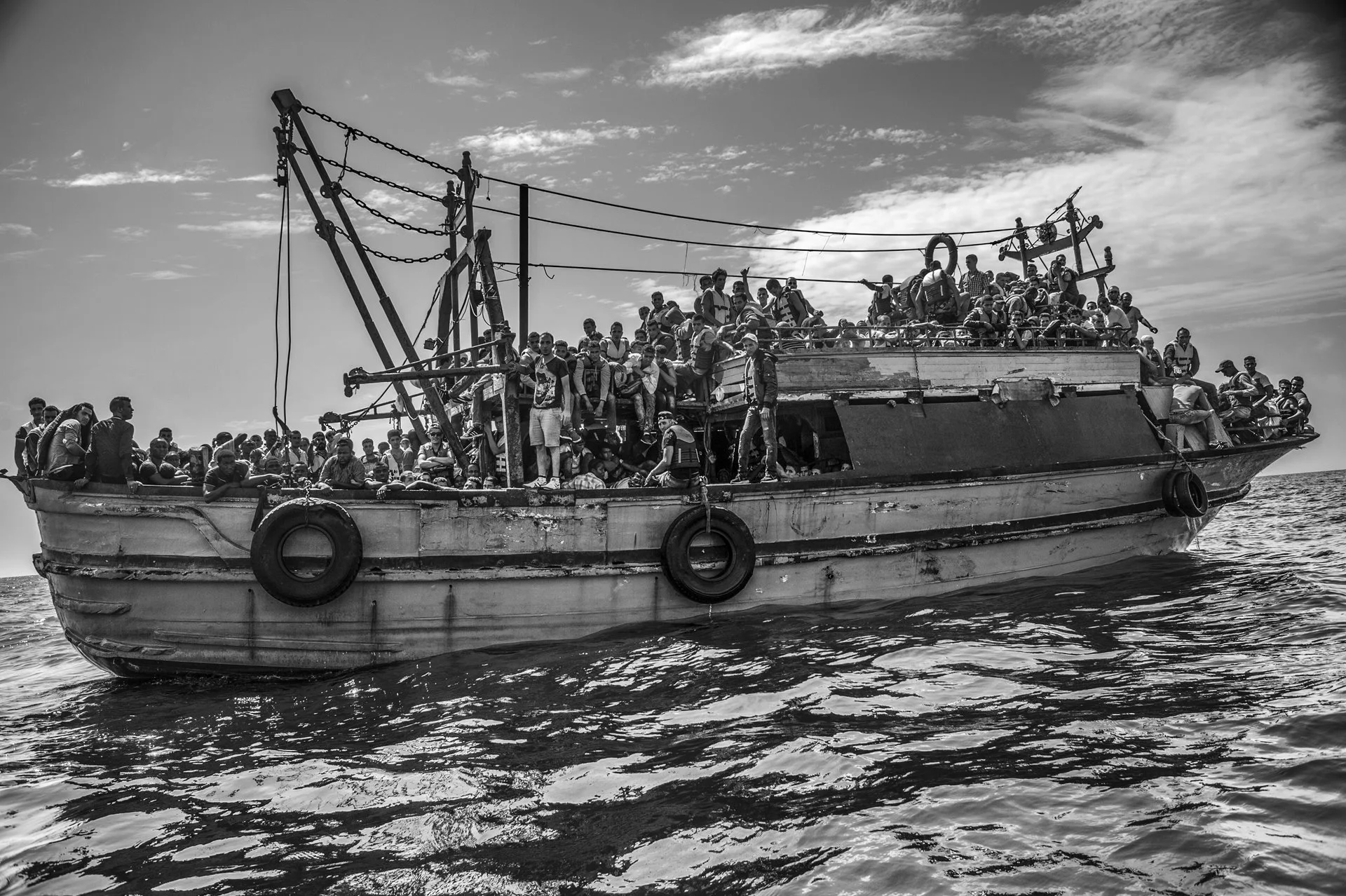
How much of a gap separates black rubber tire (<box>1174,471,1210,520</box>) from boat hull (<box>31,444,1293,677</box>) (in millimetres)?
2999

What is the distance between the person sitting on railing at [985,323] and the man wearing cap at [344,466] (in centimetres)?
1007

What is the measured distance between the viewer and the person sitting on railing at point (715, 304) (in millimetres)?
15836

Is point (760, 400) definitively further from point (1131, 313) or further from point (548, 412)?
point (1131, 313)

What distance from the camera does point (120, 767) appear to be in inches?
281

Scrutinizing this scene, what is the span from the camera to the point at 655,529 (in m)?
11.2

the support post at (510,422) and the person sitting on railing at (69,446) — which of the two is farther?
the support post at (510,422)

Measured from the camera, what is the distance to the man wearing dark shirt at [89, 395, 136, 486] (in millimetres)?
9797

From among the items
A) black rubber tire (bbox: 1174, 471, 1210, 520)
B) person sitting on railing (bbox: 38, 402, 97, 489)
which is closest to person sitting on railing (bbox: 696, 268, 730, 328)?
black rubber tire (bbox: 1174, 471, 1210, 520)

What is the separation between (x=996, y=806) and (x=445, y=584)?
7.29 metres

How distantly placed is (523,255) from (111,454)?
638 centimetres

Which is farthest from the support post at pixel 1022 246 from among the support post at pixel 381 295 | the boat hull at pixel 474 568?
the support post at pixel 381 295

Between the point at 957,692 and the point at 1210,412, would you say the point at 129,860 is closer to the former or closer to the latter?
the point at 957,692

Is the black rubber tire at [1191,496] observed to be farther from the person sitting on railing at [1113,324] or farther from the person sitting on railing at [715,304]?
the person sitting on railing at [715,304]

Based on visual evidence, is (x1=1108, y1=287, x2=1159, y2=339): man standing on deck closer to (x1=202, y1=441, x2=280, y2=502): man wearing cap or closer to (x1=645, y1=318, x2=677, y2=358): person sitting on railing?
(x1=645, y1=318, x2=677, y2=358): person sitting on railing
